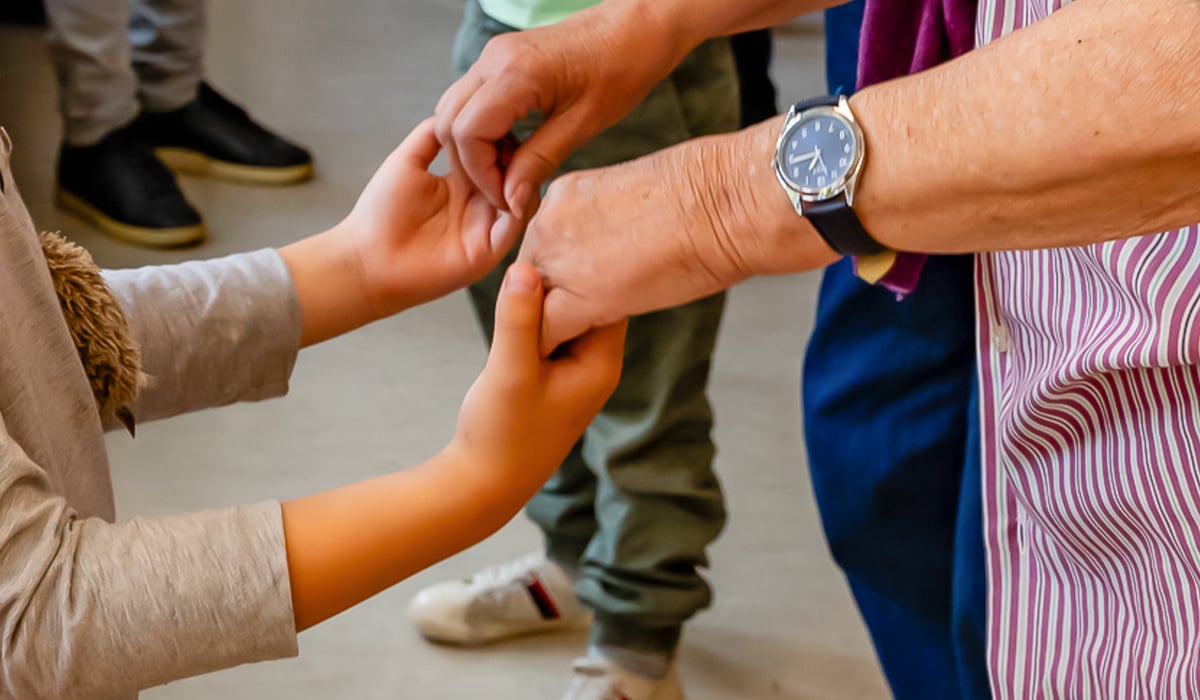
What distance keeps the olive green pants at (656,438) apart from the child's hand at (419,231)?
1.08 feet

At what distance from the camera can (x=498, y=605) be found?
1.49 m

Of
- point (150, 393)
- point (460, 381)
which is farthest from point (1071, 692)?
point (460, 381)

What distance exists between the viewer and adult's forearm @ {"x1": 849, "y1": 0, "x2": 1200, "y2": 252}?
1.75ft

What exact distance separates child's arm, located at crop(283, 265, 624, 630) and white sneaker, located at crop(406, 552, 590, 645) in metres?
0.80

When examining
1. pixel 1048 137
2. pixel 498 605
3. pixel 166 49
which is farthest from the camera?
pixel 166 49

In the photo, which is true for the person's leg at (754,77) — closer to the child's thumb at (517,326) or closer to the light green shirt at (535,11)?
the light green shirt at (535,11)

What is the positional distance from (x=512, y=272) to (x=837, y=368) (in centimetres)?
44

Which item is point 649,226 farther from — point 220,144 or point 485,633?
point 220,144

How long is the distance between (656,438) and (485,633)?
385mm

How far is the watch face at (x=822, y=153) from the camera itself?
24.5 inches

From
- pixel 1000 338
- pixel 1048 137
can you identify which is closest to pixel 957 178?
pixel 1048 137

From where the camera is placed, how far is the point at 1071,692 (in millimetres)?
808

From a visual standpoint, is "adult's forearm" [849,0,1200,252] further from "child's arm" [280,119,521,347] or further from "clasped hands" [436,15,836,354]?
"child's arm" [280,119,521,347]

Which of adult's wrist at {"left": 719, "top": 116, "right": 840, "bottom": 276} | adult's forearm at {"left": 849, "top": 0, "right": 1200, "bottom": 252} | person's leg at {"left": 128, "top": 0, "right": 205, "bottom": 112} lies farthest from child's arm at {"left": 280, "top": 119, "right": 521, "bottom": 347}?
person's leg at {"left": 128, "top": 0, "right": 205, "bottom": 112}
